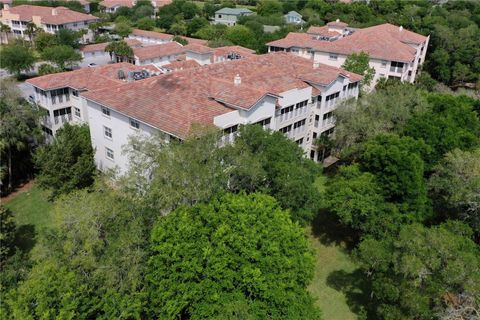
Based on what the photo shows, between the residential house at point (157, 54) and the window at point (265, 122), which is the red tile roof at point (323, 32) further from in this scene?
the window at point (265, 122)

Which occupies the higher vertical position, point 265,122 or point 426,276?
point 265,122

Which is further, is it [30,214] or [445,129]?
[445,129]

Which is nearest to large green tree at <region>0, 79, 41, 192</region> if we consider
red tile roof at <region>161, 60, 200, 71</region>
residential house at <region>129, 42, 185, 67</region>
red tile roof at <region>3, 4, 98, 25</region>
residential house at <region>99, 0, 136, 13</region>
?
red tile roof at <region>161, 60, 200, 71</region>

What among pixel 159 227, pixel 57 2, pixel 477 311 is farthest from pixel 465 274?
pixel 57 2

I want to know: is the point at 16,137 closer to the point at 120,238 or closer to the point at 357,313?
the point at 120,238

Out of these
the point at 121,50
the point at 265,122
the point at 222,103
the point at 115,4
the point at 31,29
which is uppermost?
the point at 222,103

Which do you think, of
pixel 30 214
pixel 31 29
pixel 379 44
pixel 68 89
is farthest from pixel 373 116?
pixel 31 29

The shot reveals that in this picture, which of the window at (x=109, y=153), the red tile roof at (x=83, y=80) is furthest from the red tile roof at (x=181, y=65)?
the window at (x=109, y=153)

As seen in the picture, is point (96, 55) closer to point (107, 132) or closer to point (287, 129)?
point (107, 132)
